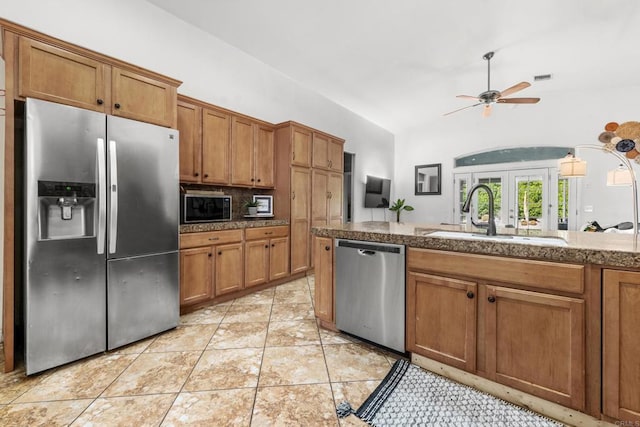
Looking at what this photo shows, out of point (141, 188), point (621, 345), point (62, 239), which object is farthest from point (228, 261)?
point (621, 345)

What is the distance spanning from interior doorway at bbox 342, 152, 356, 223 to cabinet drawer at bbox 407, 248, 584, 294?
13.5 feet

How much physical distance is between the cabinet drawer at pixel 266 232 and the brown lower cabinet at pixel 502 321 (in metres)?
2.04

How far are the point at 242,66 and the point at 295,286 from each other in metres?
3.14

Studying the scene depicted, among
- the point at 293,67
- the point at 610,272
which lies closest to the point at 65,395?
the point at 610,272

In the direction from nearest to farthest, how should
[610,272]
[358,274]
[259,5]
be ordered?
[610,272], [358,274], [259,5]

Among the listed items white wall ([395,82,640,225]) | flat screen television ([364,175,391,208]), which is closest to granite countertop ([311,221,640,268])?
flat screen television ([364,175,391,208])

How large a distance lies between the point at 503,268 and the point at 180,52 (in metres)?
3.77

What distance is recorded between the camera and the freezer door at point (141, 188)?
6.50 feet

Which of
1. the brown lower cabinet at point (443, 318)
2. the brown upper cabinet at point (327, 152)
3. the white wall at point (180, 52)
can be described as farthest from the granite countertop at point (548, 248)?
the white wall at point (180, 52)

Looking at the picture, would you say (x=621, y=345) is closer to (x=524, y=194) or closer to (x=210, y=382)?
(x=210, y=382)

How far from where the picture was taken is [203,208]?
9.76 feet

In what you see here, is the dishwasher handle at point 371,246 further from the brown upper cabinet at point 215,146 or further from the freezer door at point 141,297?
the brown upper cabinet at point 215,146

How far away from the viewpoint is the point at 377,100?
212 inches

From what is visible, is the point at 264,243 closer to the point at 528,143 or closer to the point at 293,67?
the point at 293,67
